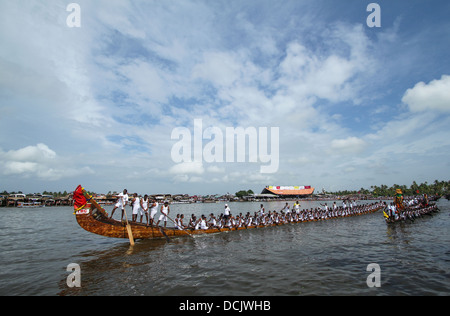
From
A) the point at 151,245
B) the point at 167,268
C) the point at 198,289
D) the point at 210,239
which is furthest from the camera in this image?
the point at 210,239

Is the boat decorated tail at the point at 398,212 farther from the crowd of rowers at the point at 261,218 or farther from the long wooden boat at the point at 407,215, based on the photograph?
the crowd of rowers at the point at 261,218

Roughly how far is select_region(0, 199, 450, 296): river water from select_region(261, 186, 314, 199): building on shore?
81.2 metres

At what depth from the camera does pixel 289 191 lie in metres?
97.6

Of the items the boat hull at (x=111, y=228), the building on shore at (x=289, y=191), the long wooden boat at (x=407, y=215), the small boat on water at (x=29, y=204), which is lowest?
the small boat on water at (x=29, y=204)

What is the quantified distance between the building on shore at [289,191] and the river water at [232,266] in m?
81.2

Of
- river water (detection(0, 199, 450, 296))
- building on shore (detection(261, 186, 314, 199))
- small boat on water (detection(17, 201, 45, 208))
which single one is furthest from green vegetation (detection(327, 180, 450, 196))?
small boat on water (detection(17, 201, 45, 208))

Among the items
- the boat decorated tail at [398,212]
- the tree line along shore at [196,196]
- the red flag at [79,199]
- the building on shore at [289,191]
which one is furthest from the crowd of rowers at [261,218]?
the building on shore at [289,191]

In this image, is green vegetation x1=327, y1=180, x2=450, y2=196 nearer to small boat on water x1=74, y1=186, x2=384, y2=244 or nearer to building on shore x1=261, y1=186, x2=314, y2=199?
building on shore x1=261, y1=186, x2=314, y2=199

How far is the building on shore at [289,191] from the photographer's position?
9619cm

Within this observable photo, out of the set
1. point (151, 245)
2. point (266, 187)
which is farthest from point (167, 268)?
point (266, 187)

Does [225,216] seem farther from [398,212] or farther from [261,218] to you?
[398,212]

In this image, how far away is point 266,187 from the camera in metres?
98.1
